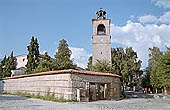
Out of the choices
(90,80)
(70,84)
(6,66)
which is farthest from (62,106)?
(6,66)

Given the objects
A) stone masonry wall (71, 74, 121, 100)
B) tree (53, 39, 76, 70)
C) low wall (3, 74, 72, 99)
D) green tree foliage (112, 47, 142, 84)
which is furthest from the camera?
green tree foliage (112, 47, 142, 84)

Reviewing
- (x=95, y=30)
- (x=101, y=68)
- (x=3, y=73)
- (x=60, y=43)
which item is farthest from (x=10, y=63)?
(x=101, y=68)

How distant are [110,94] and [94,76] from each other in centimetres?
282

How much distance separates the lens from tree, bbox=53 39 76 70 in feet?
109

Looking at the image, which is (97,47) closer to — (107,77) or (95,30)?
(95,30)

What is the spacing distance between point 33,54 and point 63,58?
25.5 feet

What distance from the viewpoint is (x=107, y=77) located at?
17.6 meters

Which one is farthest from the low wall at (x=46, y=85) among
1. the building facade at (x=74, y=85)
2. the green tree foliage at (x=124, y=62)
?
the green tree foliage at (x=124, y=62)

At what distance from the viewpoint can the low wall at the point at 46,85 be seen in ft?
48.1

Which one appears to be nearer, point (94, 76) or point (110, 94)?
point (94, 76)

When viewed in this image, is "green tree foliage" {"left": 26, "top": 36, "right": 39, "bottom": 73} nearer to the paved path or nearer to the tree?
the tree

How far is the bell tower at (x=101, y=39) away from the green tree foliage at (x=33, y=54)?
1288cm

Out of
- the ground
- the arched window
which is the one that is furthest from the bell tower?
the ground

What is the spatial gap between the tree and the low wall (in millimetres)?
11368
